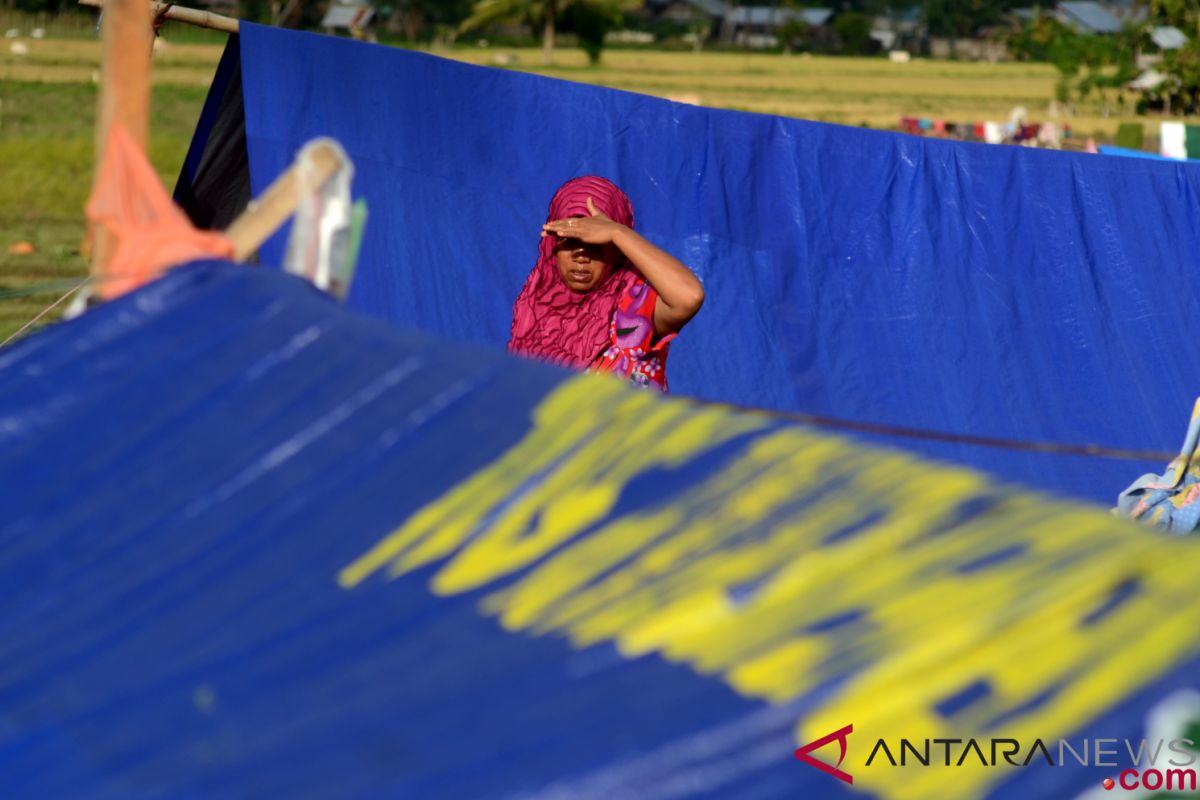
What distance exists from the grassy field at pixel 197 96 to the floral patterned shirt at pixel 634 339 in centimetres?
135

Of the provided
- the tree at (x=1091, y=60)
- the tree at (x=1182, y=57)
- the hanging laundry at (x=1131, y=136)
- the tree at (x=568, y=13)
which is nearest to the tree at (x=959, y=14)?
the tree at (x=568, y=13)

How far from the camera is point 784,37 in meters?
76.8

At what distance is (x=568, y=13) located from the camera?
53.2 metres

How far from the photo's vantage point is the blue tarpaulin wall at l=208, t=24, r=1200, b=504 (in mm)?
5812

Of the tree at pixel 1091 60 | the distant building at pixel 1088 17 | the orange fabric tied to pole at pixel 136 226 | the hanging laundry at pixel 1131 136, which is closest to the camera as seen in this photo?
the orange fabric tied to pole at pixel 136 226

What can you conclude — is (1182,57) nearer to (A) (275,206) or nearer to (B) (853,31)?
(A) (275,206)

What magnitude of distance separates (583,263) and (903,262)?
7.71ft

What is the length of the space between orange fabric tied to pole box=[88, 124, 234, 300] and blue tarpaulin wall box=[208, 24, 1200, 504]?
3.13 meters

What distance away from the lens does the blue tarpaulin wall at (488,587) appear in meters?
1.55

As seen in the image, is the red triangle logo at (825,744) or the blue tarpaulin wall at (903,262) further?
the blue tarpaulin wall at (903,262)

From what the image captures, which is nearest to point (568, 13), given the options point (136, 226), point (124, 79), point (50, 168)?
point (50, 168)

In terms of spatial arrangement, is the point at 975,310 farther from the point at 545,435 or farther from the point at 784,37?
the point at 784,37

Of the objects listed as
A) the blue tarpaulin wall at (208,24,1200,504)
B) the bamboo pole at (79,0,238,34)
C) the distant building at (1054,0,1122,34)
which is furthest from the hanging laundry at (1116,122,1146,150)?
the distant building at (1054,0,1122,34)

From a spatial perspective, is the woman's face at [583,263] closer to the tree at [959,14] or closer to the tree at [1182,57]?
the tree at [1182,57]
